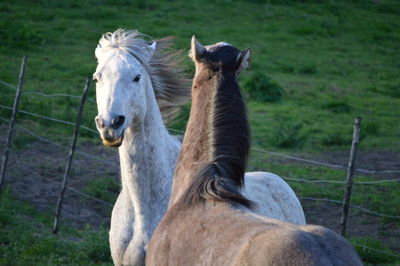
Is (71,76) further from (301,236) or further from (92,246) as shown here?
(301,236)

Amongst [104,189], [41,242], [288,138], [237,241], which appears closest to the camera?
[237,241]

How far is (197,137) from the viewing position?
3.21 meters

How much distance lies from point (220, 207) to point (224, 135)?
1.34ft

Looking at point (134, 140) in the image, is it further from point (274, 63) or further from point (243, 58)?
point (274, 63)

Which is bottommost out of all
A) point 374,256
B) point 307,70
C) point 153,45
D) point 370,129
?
point 374,256

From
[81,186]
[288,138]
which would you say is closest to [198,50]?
[81,186]

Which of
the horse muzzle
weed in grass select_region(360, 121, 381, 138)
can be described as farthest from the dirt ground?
the horse muzzle

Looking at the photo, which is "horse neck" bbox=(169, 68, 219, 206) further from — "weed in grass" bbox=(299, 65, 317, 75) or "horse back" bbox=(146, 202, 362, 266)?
"weed in grass" bbox=(299, 65, 317, 75)

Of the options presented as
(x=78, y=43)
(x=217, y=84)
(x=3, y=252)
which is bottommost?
(x=3, y=252)

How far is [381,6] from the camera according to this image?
Result: 22328 mm

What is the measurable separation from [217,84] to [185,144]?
384 mm

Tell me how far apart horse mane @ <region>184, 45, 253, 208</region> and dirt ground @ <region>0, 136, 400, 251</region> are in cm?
518

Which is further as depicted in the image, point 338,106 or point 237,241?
point 338,106

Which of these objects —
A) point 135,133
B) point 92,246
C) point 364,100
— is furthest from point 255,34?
point 135,133
